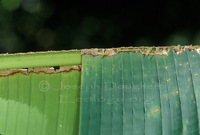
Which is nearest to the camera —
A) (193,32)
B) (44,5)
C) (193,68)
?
(193,68)

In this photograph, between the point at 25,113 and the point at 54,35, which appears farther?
the point at 54,35

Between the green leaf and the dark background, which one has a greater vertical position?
the dark background

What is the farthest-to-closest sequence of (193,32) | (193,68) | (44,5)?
(44,5) → (193,32) → (193,68)

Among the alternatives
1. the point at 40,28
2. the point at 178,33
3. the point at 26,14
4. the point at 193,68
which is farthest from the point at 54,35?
the point at 193,68

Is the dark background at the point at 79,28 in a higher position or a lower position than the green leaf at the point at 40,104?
higher

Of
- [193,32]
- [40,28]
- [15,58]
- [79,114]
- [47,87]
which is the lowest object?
[79,114]

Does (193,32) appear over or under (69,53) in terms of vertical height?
over

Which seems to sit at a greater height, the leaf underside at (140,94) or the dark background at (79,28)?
the dark background at (79,28)

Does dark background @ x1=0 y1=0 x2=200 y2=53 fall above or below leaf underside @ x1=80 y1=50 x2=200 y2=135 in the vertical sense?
above

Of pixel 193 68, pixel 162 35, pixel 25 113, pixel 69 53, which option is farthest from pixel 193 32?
pixel 25 113

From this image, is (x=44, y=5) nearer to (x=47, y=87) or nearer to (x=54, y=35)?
(x=54, y=35)
